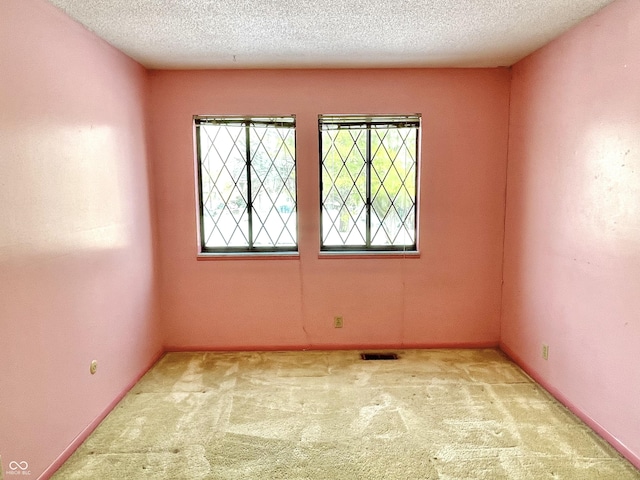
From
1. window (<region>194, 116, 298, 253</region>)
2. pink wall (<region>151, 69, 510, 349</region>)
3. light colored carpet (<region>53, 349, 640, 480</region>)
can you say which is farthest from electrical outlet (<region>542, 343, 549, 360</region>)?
window (<region>194, 116, 298, 253</region>)

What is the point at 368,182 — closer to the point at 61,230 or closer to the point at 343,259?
the point at 343,259

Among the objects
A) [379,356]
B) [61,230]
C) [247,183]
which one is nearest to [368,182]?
[247,183]

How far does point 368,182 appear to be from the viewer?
10.6 feet

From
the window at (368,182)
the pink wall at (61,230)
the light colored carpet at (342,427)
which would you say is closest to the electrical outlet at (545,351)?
the light colored carpet at (342,427)

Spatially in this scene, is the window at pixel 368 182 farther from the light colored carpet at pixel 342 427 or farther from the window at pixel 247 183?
the light colored carpet at pixel 342 427

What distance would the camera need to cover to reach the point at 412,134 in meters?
3.21

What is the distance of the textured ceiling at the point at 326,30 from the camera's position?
6.59ft

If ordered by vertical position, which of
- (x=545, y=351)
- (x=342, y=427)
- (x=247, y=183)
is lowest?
(x=342, y=427)

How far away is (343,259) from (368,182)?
27.1 inches

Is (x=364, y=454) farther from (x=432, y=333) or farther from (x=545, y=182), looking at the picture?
(x=545, y=182)

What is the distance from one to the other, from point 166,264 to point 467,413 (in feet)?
8.42

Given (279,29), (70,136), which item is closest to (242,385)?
(70,136)

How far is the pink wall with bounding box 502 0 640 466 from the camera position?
1.92 metres

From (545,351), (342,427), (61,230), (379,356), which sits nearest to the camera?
(61,230)
